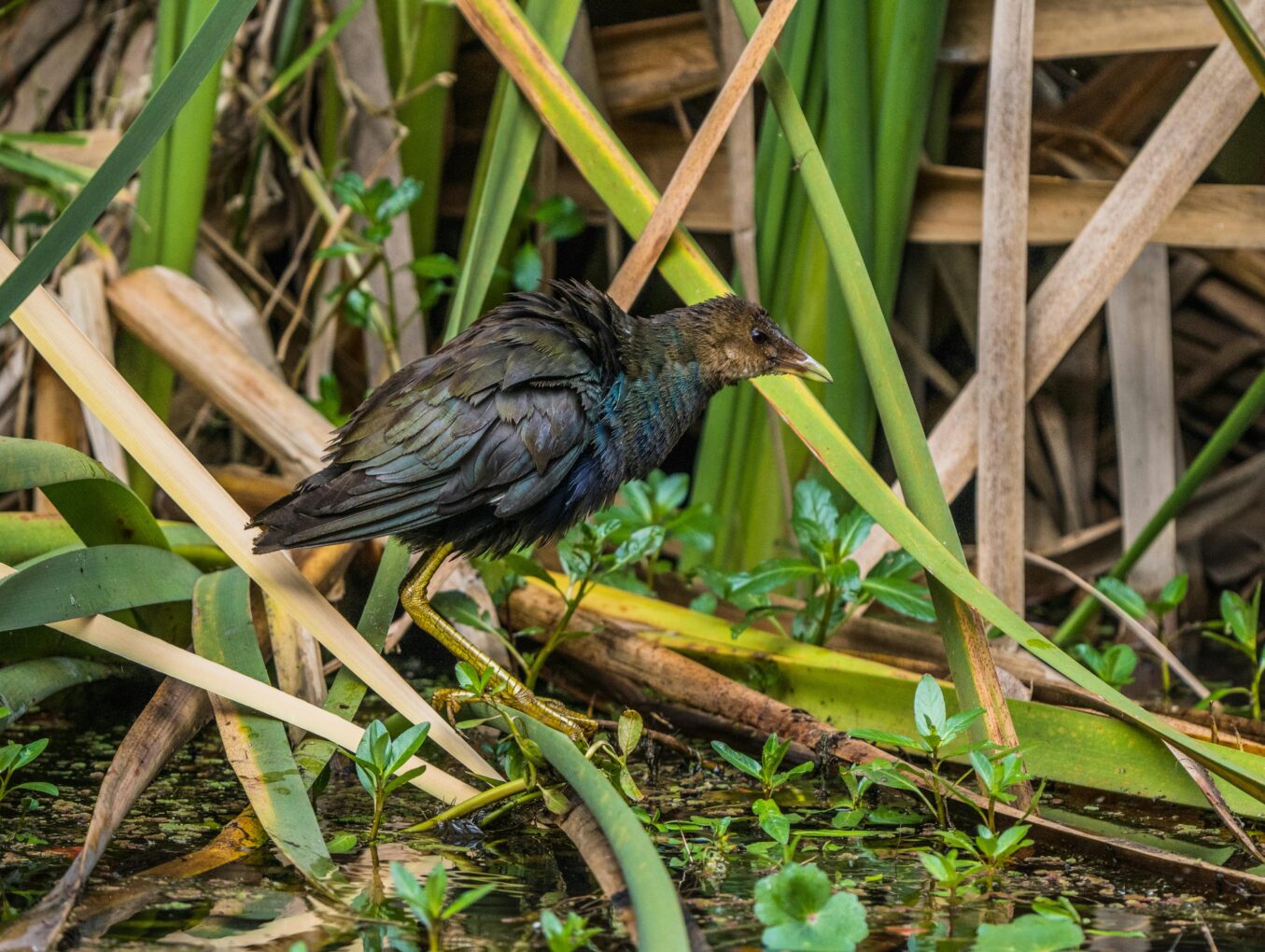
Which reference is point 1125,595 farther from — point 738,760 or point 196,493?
point 196,493

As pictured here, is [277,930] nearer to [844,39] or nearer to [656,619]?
[656,619]

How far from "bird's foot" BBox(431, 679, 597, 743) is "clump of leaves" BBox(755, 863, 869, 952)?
66 centimetres

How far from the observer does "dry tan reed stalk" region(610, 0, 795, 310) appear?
2176 millimetres

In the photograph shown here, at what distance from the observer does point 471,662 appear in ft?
7.13

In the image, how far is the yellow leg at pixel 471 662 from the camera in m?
2.11

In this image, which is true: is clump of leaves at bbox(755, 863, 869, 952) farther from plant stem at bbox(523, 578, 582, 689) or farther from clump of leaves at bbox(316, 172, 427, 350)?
clump of leaves at bbox(316, 172, 427, 350)

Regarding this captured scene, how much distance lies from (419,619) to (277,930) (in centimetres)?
84

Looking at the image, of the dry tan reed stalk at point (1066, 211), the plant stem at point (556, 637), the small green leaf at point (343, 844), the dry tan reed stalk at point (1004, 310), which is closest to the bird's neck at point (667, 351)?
the plant stem at point (556, 637)

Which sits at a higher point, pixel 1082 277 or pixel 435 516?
pixel 1082 277

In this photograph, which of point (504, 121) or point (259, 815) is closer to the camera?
point (259, 815)

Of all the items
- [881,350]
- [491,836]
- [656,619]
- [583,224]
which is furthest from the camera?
[583,224]

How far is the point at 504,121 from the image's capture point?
244cm

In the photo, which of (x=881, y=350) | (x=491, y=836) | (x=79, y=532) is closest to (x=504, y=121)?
(x=881, y=350)

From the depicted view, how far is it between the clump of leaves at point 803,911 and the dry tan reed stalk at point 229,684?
0.56 meters
